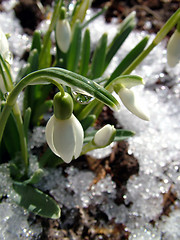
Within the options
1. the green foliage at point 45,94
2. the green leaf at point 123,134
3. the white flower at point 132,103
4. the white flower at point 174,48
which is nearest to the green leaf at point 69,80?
the green foliage at point 45,94

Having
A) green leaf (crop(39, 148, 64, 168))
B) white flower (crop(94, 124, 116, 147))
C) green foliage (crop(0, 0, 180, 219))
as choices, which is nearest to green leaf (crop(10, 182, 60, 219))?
green foliage (crop(0, 0, 180, 219))

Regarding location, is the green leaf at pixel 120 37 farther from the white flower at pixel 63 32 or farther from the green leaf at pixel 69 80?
the green leaf at pixel 69 80

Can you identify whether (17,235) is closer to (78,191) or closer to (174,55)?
(78,191)

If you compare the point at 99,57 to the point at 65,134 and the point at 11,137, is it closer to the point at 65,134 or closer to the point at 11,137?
the point at 11,137

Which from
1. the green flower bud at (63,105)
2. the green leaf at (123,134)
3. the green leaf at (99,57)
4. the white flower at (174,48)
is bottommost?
the green leaf at (123,134)

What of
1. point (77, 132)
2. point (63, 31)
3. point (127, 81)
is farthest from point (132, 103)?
point (63, 31)

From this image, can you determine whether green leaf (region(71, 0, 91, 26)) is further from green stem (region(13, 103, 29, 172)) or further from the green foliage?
green stem (region(13, 103, 29, 172))
